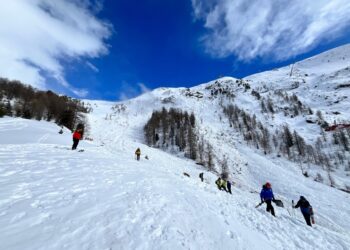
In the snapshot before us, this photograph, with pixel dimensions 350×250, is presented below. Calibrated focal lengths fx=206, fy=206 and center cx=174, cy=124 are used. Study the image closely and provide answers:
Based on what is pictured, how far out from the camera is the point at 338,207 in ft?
105

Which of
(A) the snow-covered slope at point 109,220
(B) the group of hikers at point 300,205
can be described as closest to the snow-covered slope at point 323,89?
(B) the group of hikers at point 300,205

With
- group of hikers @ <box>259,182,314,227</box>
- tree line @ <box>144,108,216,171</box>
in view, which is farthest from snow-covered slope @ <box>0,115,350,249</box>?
tree line @ <box>144,108,216,171</box>

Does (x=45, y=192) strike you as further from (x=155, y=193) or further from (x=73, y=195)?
(x=155, y=193)

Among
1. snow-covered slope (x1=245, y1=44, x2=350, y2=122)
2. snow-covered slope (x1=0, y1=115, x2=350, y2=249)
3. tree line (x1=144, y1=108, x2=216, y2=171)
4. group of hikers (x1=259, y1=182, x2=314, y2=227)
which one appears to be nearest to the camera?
snow-covered slope (x1=0, y1=115, x2=350, y2=249)

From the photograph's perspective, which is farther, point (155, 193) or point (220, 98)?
point (220, 98)

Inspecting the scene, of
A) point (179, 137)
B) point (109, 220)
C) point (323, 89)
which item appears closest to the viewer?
point (109, 220)

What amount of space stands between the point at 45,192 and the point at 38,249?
3.73 m

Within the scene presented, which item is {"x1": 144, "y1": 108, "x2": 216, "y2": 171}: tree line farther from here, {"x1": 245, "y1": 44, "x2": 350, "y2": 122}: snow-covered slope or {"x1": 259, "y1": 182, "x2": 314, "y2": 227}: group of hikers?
{"x1": 245, "y1": 44, "x2": 350, "y2": 122}: snow-covered slope

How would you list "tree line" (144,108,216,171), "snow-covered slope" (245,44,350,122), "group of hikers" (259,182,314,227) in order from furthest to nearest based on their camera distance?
1. "snow-covered slope" (245,44,350,122)
2. "tree line" (144,108,216,171)
3. "group of hikers" (259,182,314,227)

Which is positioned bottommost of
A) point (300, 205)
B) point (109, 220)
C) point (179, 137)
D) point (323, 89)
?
point (300, 205)

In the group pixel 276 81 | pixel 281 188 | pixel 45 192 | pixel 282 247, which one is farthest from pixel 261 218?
pixel 276 81

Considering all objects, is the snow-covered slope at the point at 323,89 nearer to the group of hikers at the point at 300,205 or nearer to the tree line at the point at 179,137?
the tree line at the point at 179,137

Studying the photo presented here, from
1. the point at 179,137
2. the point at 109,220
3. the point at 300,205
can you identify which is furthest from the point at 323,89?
the point at 109,220

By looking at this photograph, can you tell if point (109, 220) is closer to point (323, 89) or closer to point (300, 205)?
point (300, 205)
